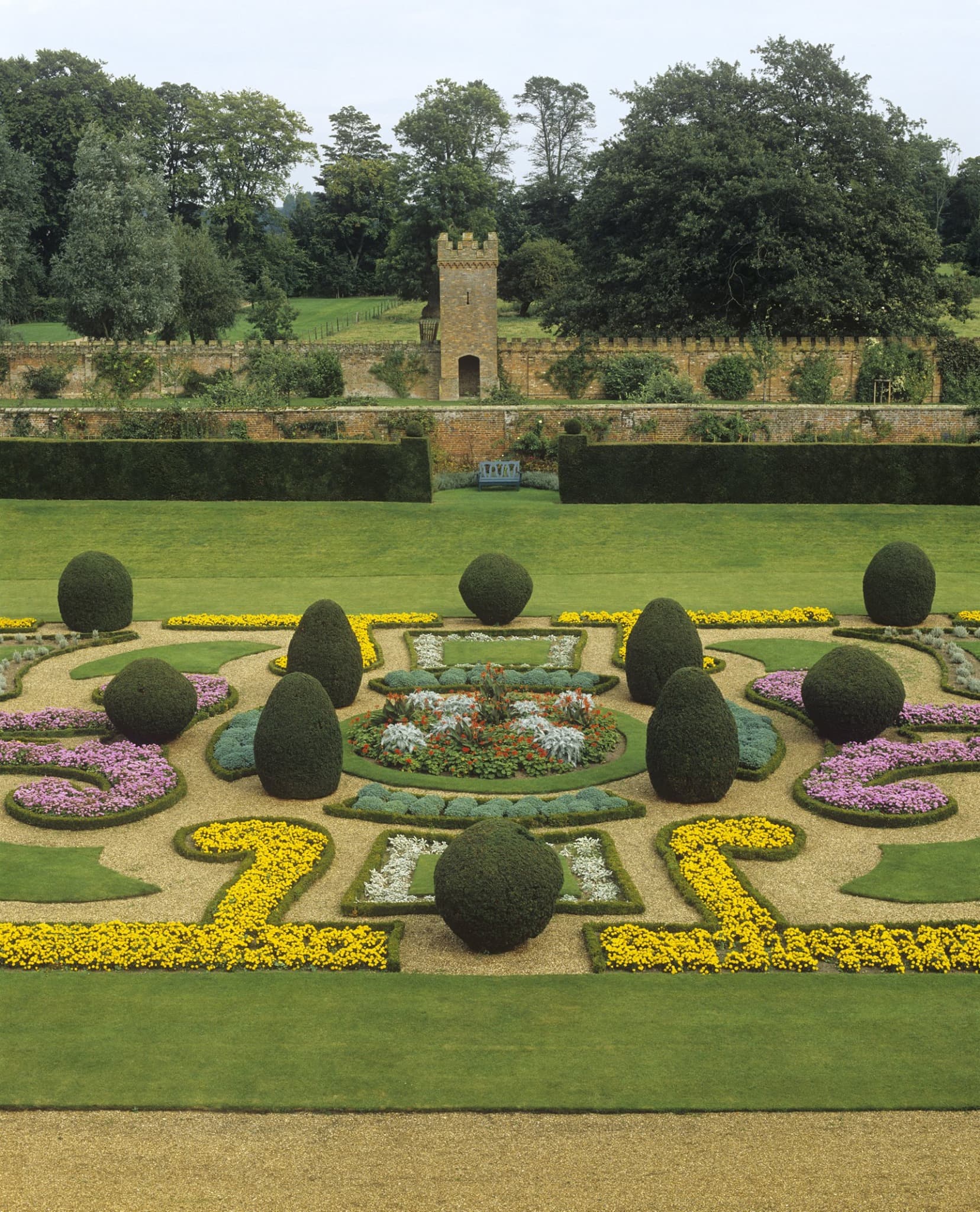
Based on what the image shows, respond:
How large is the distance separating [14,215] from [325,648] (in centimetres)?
5265

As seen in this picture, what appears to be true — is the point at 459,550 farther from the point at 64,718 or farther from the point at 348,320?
the point at 348,320

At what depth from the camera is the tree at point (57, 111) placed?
71812 millimetres

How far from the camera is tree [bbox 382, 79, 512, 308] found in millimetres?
67688

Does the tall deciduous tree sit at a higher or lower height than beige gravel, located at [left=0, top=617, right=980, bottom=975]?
Answer: higher

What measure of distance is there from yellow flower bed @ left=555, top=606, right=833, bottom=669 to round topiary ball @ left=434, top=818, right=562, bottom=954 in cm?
1144

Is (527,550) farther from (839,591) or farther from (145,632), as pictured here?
Result: (145,632)

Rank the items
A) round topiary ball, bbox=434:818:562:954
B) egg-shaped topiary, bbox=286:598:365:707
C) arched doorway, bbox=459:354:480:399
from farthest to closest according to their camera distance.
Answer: arched doorway, bbox=459:354:480:399 < egg-shaped topiary, bbox=286:598:365:707 < round topiary ball, bbox=434:818:562:954

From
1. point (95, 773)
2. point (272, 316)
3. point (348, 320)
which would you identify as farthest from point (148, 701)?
point (348, 320)

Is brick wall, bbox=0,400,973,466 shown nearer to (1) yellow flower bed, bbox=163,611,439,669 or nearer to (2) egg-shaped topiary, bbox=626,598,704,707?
(1) yellow flower bed, bbox=163,611,439,669

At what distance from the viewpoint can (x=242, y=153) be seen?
254 ft

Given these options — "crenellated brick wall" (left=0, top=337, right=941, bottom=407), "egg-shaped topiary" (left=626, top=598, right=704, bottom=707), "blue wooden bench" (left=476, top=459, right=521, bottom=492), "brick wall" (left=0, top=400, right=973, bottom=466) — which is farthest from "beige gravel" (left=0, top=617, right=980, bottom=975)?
"crenellated brick wall" (left=0, top=337, right=941, bottom=407)

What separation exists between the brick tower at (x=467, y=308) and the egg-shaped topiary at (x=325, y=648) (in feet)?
122

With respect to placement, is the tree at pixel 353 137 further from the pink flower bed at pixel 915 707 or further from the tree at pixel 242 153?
the pink flower bed at pixel 915 707

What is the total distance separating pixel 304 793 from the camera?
14.8 metres
